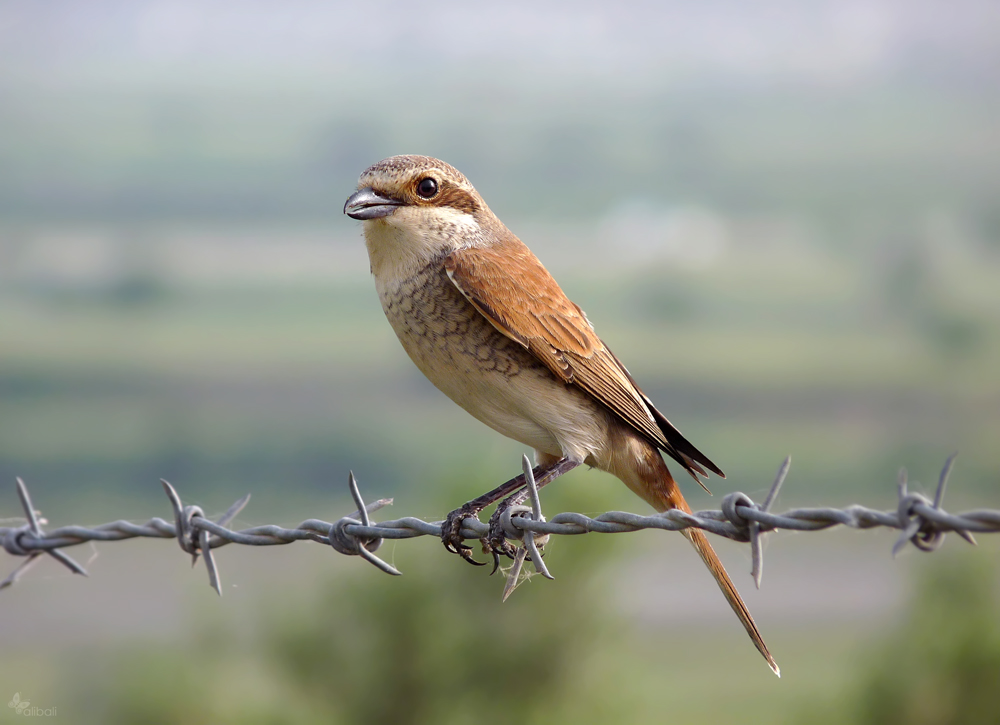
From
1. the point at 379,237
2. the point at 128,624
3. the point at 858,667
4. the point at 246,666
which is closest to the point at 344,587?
the point at 246,666

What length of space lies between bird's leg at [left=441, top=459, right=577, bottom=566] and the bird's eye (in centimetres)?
124

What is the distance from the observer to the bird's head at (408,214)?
357 cm

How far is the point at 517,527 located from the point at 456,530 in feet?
1.38

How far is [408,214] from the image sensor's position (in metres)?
3.60

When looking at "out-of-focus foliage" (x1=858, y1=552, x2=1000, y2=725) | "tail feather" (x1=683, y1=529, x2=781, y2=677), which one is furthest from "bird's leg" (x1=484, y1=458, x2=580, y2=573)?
"out-of-focus foliage" (x1=858, y1=552, x2=1000, y2=725)

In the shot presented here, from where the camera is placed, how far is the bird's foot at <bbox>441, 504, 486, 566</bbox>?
320 centimetres

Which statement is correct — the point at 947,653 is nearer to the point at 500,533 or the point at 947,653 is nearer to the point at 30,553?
the point at 500,533

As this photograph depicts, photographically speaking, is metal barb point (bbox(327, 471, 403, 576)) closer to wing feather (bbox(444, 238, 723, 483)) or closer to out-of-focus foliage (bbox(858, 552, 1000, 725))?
wing feather (bbox(444, 238, 723, 483))

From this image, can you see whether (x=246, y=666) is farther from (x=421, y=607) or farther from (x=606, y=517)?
(x=606, y=517)

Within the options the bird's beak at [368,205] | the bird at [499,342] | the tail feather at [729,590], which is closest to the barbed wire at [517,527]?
the bird at [499,342]

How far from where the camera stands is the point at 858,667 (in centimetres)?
955

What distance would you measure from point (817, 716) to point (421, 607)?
566cm

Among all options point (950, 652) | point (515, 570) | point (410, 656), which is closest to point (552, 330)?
point (515, 570)

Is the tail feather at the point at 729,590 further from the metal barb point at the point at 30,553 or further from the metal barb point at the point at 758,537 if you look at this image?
the metal barb point at the point at 30,553
